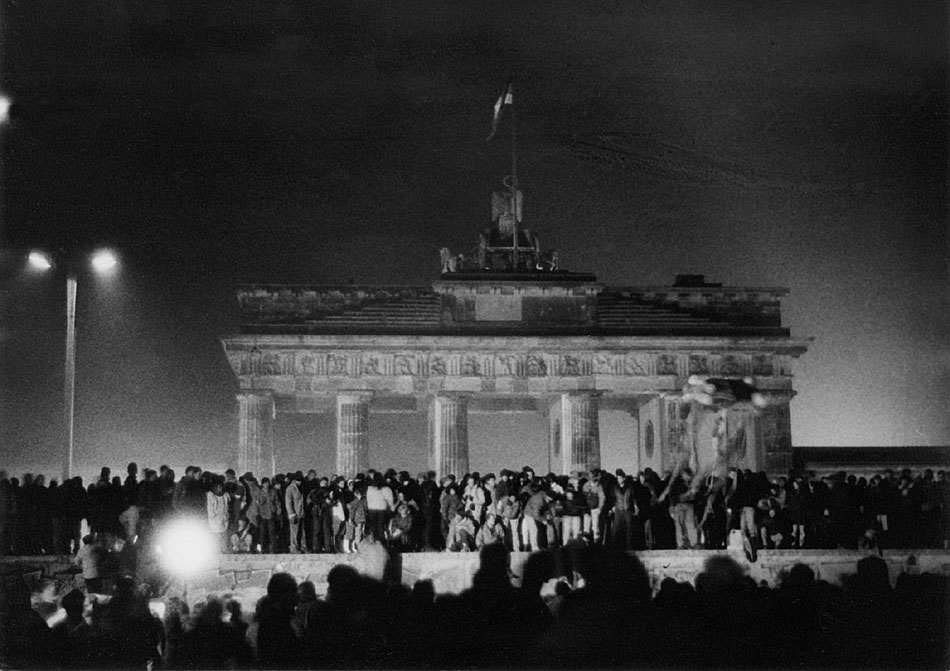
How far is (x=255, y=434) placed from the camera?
157ft

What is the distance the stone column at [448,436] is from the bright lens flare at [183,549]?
72.8ft

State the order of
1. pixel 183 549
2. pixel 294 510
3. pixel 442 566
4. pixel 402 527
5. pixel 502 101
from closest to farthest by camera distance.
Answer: pixel 183 549 < pixel 442 566 < pixel 402 527 < pixel 294 510 < pixel 502 101

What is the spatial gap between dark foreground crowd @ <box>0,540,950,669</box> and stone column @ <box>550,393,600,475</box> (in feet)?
116

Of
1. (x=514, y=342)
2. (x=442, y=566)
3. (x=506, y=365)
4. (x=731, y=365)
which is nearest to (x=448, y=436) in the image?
(x=506, y=365)

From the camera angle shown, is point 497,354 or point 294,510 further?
point 497,354

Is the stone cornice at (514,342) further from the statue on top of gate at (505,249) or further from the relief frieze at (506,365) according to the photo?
the statue on top of gate at (505,249)

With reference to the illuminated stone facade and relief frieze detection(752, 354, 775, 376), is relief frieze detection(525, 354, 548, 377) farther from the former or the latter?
relief frieze detection(752, 354, 775, 376)

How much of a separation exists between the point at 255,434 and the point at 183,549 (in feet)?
72.9

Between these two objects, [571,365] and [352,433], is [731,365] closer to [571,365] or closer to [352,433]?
[571,365]

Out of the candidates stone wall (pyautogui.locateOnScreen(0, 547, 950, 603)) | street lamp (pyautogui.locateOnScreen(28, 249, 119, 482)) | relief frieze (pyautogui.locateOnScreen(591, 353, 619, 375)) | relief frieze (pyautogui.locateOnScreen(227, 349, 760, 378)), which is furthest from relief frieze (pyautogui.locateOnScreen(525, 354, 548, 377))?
street lamp (pyautogui.locateOnScreen(28, 249, 119, 482))

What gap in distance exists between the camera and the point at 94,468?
165ft

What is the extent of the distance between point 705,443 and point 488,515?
20.2 meters

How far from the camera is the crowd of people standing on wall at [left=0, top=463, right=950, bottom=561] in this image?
26297 millimetres

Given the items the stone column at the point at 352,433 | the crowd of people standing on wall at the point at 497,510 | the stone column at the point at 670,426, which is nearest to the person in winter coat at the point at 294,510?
the crowd of people standing on wall at the point at 497,510
